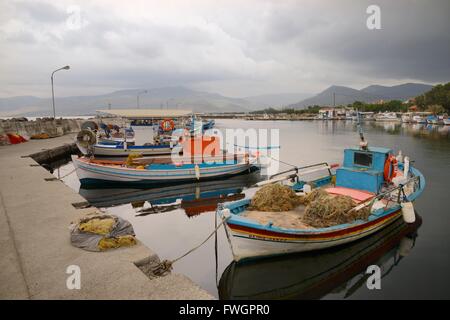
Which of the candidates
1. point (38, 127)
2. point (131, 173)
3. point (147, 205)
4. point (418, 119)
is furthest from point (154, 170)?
point (418, 119)

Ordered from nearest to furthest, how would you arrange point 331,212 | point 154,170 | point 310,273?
point 310,273 → point 331,212 → point 154,170

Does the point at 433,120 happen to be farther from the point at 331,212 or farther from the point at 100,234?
the point at 100,234

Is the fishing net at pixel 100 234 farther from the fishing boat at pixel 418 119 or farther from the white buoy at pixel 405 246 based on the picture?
the fishing boat at pixel 418 119

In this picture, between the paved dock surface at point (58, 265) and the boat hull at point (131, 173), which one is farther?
the boat hull at point (131, 173)

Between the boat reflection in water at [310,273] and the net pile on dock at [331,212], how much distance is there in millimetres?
1138

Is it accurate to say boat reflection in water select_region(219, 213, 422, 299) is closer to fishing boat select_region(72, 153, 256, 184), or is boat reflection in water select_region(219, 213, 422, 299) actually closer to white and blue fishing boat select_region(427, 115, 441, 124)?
fishing boat select_region(72, 153, 256, 184)

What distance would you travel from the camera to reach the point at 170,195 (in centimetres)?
1838

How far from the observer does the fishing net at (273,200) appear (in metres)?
10.2

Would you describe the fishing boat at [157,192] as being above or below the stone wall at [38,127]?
below

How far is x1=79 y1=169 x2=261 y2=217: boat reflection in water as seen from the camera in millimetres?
15900

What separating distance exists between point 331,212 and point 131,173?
45.8ft

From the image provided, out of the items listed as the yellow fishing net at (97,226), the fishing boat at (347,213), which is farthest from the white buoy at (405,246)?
the yellow fishing net at (97,226)
